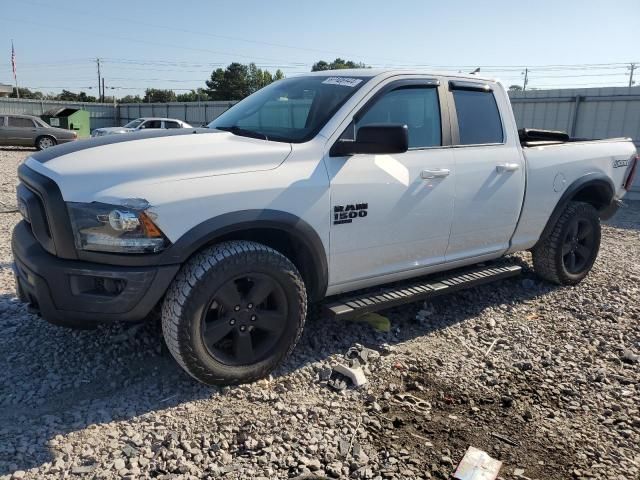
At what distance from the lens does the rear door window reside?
811 inches

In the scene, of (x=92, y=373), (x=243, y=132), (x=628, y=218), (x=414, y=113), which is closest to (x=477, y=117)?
(x=414, y=113)

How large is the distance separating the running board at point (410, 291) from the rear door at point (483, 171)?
20 centimetres

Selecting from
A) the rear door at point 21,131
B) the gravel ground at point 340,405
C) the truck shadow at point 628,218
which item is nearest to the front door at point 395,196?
the gravel ground at point 340,405

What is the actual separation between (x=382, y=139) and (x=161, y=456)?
2.14 m

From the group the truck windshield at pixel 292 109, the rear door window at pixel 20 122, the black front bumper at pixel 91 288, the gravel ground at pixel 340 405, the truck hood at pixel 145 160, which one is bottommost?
the gravel ground at pixel 340 405

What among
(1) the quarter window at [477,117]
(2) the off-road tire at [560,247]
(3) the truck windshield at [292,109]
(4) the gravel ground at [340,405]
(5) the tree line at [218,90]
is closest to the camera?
(4) the gravel ground at [340,405]

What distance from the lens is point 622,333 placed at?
4320 mm

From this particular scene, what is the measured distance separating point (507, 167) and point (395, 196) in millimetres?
1271

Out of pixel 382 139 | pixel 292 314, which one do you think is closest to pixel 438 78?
pixel 382 139

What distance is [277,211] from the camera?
3082 millimetres

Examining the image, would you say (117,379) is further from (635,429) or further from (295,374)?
(635,429)

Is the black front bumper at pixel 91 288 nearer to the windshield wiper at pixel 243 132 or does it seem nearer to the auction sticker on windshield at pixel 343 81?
the windshield wiper at pixel 243 132

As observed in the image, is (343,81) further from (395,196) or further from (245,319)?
(245,319)

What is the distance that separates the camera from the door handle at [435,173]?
12.2 ft
